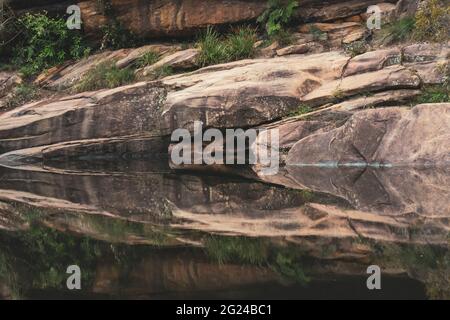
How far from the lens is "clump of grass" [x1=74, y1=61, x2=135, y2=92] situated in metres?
17.0

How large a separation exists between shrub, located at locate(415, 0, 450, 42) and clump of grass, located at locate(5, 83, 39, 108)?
37.8ft

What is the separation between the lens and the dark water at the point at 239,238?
427 cm

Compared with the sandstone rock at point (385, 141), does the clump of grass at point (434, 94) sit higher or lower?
higher

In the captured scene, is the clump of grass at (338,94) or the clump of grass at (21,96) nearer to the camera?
the clump of grass at (338,94)

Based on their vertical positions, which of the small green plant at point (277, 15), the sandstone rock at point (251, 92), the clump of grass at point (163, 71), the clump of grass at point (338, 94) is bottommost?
the clump of grass at point (338, 94)

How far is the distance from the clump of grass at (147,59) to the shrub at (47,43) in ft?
8.74

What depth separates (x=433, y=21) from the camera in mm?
13414

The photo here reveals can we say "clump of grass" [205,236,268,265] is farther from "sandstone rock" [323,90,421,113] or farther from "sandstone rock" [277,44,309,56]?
"sandstone rock" [277,44,309,56]

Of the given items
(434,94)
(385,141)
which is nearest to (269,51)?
(434,94)

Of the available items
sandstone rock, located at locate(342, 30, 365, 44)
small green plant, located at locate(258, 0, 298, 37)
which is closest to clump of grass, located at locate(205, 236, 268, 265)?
sandstone rock, located at locate(342, 30, 365, 44)

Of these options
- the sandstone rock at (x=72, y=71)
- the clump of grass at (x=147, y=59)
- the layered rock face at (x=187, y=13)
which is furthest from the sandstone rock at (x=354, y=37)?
the sandstone rock at (x=72, y=71)

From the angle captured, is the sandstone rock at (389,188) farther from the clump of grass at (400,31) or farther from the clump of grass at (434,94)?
the clump of grass at (400,31)

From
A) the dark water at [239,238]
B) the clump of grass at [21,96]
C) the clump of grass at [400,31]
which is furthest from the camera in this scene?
the clump of grass at [21,96]

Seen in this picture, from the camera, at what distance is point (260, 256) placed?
5.04 metres
